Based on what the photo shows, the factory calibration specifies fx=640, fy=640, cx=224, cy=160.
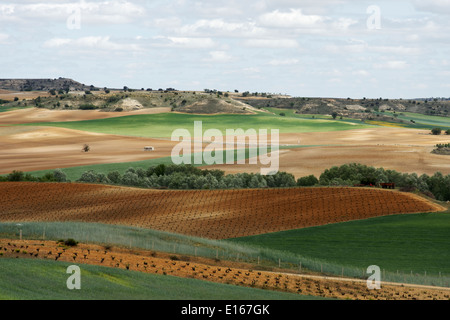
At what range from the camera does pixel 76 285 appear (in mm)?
30938

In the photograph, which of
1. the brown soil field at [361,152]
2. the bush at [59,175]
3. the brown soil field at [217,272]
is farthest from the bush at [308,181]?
the brown soil field at [217,272]

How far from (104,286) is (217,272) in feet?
36.9

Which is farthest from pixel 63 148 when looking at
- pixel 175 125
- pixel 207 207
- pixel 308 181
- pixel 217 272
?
pixel 217 272

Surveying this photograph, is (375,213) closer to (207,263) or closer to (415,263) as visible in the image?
(415,263)

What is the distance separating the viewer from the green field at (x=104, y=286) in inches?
1155

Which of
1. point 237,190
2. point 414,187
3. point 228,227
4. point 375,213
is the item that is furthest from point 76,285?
point 414,187

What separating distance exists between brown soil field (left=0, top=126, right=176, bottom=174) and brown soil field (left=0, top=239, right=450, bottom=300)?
2543 inches

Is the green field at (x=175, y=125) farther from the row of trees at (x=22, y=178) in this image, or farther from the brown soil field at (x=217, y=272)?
the brown soil field at (x=217, y=272)

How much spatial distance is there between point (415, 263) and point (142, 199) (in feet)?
118

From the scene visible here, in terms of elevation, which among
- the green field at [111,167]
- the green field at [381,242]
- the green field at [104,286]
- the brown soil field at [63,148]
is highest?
the green field at [104,286]

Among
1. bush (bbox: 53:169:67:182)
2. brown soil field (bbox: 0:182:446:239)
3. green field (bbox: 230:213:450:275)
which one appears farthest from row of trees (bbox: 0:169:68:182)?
green field (bbox: 230:213:450:275)

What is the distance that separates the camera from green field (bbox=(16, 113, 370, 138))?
17489 centimetres

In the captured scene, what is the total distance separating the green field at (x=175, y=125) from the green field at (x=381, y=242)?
10665cm

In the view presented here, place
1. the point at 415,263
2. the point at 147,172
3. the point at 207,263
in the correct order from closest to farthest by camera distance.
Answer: the point at 207,263 → the point at 415,263 → the point at 147,172
